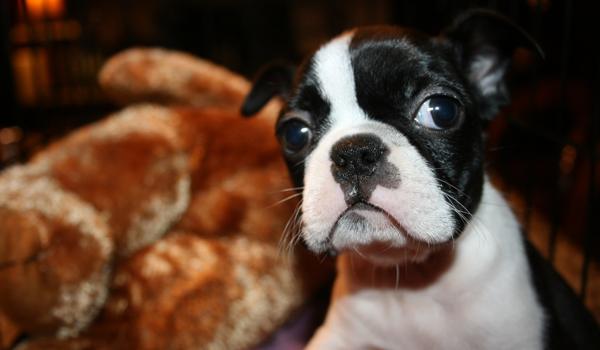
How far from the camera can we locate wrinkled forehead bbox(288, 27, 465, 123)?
1.22 m

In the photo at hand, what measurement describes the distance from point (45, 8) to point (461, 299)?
5.86 feet

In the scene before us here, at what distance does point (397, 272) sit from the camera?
4.43 feet

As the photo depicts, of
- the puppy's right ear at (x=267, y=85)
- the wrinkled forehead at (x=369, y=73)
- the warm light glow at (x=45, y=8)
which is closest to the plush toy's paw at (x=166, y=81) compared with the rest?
the warm light glow at (x=45, y=8)

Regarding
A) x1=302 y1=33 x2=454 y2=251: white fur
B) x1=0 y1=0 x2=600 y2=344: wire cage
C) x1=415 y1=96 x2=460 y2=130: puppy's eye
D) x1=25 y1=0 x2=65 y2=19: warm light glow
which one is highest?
x1=415 y1=96 x2=460 y2=130: puppy's eye

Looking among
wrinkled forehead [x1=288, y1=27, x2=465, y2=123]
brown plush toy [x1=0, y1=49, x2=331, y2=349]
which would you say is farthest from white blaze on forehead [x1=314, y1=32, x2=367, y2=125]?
brown plush toy [x1=0, y1=49, x2=331, y2=349]

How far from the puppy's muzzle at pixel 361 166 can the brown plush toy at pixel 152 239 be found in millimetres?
562

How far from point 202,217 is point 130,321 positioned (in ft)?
1.25

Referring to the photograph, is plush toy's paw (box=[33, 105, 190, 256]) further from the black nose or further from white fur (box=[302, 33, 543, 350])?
the black nose

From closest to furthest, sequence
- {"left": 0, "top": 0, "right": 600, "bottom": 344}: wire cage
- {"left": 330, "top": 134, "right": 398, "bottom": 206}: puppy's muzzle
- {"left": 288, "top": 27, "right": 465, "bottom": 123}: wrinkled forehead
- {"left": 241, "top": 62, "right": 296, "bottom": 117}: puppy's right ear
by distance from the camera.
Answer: {"left": 330, "top": 134, "right": 398, "bottom": 206}: puppy's muzzle < {"left": 288, "top": 27, "right": 465, "bottom": 123}: wrinkled forehead < {"left": 241, "top": 62, "right": 296, "bottom": 117}: puppy's right ear < {"left": 0, "top": 0, "right": 600, "bottom": 344}: wire cage

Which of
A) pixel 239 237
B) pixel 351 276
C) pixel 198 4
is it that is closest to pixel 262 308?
pixel 239 237

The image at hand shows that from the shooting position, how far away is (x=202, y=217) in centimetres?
190

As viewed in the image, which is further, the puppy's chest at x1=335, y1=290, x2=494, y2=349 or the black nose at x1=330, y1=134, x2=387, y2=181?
the puppy's chest at x1=335, y1=290, x2=494, y2=349

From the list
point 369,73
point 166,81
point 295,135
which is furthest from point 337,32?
point 369,73

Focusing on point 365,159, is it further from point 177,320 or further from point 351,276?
point 177,320
